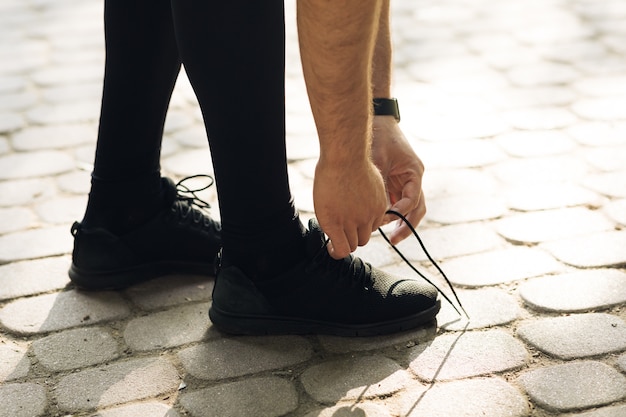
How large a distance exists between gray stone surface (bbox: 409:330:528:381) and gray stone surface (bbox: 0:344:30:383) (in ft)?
2.39

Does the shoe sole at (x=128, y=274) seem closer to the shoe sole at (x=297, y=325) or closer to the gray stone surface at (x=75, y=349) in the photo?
the gray stone surface at (x=75, y=349)

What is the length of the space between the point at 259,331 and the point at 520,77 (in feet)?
6.04

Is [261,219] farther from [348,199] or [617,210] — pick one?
[617,210]

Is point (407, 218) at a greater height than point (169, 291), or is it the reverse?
point (407, 218)

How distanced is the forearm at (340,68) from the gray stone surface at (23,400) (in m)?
0.67

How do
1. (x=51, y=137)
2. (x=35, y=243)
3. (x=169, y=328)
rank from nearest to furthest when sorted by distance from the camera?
1. (x=169, y=328)
2. (x=35, y=243)
3. (x=51, y=137)

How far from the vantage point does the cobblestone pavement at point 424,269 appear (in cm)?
160

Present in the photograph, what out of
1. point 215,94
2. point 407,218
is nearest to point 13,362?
point 215,94

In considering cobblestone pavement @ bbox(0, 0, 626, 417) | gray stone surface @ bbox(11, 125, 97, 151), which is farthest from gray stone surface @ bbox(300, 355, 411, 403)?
gray stone surface @ bbox(11, 125, 97, 151)

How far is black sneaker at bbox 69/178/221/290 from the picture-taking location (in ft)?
6.40

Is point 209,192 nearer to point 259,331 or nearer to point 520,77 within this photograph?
point 259,331

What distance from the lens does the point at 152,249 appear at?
199cm

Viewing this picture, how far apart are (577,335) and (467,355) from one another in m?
0.23

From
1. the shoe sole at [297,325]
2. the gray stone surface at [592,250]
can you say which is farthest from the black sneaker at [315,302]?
the gray stone surface at [592,250]
